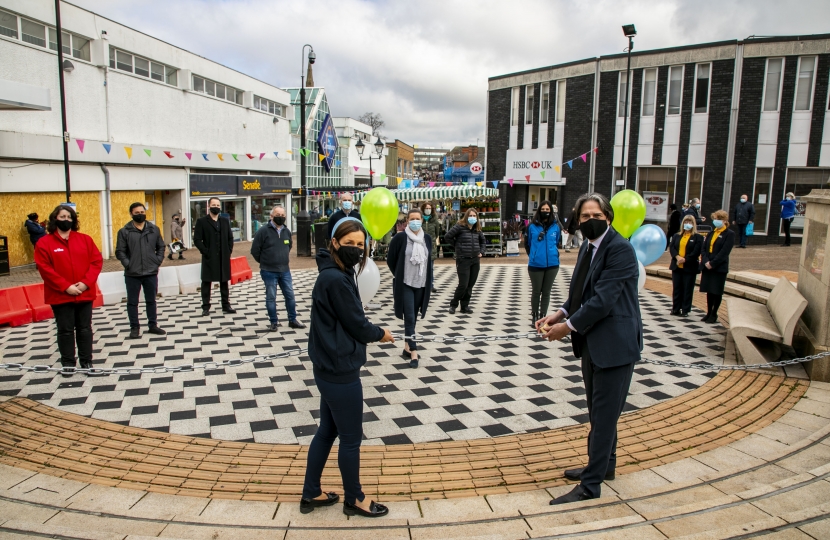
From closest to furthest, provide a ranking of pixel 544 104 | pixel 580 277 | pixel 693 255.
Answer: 1. pixel 580 277
2. pixel 693 255
3. pixel 544 104

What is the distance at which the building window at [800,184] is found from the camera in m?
21.5

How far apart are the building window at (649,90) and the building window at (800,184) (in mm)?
6043

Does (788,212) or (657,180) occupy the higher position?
(657,180)

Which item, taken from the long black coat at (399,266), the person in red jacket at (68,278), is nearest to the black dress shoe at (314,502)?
the long black coat at (399,266)

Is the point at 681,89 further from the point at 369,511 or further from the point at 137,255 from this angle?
the point at 369,511

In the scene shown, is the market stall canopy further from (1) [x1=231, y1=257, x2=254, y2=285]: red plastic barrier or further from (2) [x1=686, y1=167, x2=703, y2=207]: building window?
(2) [x1=686, y1=167, x2=703, y2=207]: building window

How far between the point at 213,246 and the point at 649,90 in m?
21.9

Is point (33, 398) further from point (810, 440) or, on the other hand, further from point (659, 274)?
point (659, 274)

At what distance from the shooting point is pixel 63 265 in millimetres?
5793

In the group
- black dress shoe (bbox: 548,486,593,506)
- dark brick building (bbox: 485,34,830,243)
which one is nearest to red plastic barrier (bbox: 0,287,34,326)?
black dress shoe (bbox: 548,486,593,506)

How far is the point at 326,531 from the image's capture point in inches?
123

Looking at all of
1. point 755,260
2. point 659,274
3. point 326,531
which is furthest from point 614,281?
point 755,260

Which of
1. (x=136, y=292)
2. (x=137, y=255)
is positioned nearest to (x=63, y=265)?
(x=137, y=255)

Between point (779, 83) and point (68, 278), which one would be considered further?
point (779, 83)
